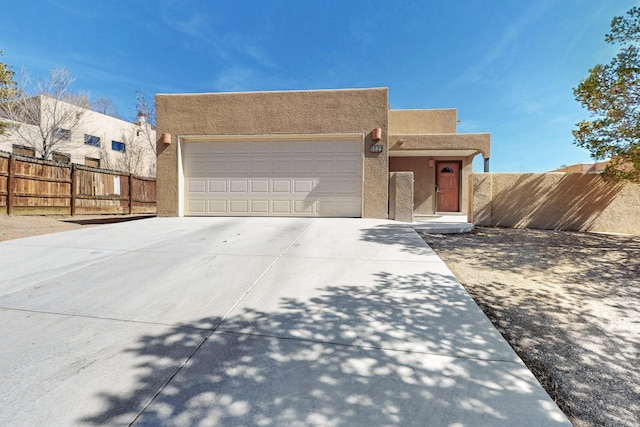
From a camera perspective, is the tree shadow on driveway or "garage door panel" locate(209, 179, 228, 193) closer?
the tree shadow on driveway

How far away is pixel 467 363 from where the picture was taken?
198 centimetres

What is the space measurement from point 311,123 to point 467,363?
745cm

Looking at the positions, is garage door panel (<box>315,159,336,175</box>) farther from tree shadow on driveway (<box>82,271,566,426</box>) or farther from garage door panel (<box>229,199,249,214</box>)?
tree shadow on driveway (<box>82,271,566,426</box>)

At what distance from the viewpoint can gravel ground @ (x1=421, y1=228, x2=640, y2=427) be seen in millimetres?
1823

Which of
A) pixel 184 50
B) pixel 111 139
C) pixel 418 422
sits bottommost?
pixel 418 422

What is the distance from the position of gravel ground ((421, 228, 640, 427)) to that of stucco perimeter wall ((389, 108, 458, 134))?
24.7ft

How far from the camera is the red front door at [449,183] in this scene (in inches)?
485

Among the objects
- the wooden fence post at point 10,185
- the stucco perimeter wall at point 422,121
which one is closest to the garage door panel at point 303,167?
the stucco perimeter wall at point 422,121

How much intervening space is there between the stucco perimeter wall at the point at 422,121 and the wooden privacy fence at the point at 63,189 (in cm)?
1303

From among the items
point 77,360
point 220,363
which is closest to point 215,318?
point 220,363

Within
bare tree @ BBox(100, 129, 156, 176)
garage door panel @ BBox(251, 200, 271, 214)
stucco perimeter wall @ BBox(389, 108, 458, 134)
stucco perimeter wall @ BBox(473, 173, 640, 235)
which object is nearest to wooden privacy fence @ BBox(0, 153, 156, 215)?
bare tree @ BBox(100, 129, 156, 176)

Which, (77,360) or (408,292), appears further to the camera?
(408,292)

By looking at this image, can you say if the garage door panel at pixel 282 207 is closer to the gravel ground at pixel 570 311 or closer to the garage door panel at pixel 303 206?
the garage door panel at pixel 303 206

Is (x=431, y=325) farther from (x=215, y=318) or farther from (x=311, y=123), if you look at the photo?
(x=311, y=123)
